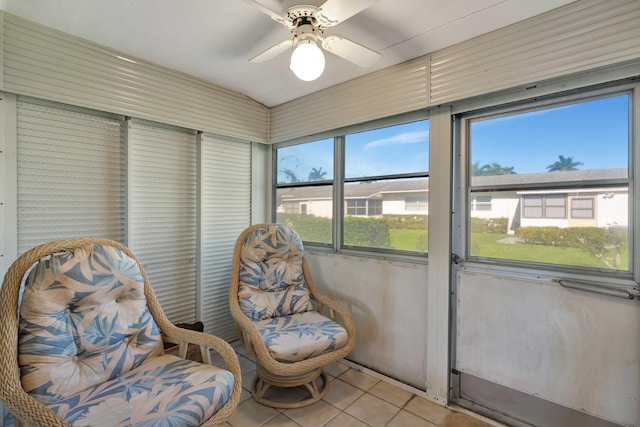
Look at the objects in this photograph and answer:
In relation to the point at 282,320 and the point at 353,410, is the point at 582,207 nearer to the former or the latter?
the point at 353,410

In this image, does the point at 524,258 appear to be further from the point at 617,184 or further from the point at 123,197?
the point at 123,197

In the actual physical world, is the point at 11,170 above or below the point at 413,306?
above

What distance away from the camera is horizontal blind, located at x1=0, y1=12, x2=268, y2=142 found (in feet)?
5.93

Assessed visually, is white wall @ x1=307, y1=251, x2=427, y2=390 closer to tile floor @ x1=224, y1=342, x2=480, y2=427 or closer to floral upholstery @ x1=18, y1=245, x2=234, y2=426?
tile floor @ x1=224, y1=342, x2=480, y2=427

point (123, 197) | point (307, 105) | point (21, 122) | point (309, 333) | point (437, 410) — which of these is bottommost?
point (437, 410)

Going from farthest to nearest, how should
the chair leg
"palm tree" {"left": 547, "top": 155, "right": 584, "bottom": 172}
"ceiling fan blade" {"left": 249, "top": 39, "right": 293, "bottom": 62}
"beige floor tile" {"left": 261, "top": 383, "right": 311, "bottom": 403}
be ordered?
1. "beige floor tile" {"left": 261, "top": 383, "right": 311, "bottom": 403}
2. the chair leg
3. "palm tree" {"left": 547, "top": 155, "right": 584, "bottom": 172}
4. "ceiling fan blade" {"left": 249, "top": 39, "right": 293, "bottom": 62}

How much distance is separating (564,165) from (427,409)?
1778 millimetres

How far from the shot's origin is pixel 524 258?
6.30 feet

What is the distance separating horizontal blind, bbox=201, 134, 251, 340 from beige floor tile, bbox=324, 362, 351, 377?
1.05 m

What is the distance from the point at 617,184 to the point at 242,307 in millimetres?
2488

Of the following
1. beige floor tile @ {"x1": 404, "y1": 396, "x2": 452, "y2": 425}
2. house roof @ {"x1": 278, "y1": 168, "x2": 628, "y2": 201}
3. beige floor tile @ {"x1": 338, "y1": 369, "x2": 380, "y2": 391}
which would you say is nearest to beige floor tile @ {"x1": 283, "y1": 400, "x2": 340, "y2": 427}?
beige floor tile @ {"x1": 338, "y1": 369, "x2": 380, "y2": 391}

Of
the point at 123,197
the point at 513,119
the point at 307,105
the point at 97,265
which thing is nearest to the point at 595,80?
the point at 513,119

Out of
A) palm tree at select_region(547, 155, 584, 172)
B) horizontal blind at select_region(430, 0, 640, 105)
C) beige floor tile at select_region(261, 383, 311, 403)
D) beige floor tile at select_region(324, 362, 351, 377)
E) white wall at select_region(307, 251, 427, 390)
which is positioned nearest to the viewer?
horizontal blind at select_region(430, 0, 640, 105)

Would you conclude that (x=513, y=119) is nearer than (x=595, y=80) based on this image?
No
